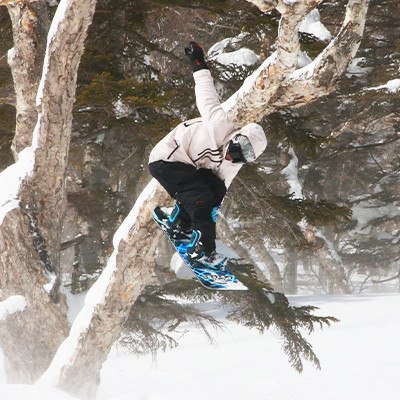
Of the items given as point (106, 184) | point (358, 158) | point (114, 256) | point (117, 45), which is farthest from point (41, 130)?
point (358, 158)

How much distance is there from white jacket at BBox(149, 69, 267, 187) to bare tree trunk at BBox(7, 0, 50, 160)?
2936 mm

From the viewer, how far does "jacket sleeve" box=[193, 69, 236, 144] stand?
11.8 ft

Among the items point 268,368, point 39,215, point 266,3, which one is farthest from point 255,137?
point 268,368

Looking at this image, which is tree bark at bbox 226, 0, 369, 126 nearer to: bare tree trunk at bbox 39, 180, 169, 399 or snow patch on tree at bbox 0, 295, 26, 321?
bare tree trunk at bbox 39, 180, 169, 399

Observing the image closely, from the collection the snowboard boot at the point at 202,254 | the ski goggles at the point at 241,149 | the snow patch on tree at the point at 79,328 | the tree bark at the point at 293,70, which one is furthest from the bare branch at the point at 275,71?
the snow patch on tree at the point at 79,328

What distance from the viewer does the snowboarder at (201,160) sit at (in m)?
3.62

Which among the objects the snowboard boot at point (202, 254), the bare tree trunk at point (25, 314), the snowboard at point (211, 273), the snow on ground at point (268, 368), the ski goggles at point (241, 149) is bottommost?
the snow on ground at point (268, 368)

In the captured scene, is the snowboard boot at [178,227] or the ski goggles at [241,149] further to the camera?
the snowboard boot at [178,227]

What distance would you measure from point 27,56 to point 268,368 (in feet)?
23.8

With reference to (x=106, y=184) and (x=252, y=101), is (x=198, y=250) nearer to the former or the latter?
(x=252, y=101)

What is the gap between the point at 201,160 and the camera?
3.72 m

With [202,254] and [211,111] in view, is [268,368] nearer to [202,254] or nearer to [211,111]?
[202,254]

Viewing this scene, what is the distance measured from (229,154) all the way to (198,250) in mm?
804

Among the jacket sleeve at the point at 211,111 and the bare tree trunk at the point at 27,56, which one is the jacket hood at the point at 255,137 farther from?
the bare tree trunk at the point at 27,56
